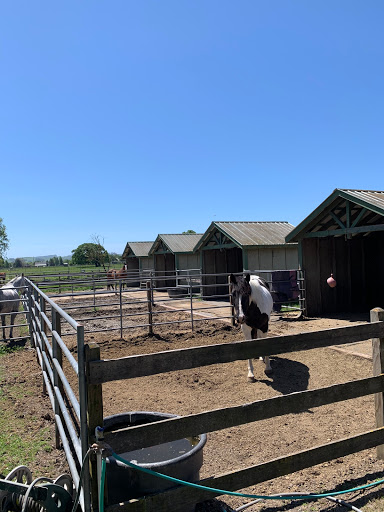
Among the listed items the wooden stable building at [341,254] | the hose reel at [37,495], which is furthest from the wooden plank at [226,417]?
the wooden stable building at [341,254]

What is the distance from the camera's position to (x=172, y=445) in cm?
284

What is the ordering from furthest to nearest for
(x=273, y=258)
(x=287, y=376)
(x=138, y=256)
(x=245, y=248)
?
(x=138, y=256)
(x=273, y=258)
(x=245, y=248)
(x=287, y=376)

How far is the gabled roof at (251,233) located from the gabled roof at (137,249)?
889 centimetres

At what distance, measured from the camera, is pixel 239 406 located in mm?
2342

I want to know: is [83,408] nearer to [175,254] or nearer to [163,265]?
[175,254]

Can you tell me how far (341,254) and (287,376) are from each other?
272 inches

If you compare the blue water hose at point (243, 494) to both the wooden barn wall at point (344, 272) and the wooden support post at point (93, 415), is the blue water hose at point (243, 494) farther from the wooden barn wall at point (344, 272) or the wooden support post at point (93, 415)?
the wooden barn wall at point (344, 272)

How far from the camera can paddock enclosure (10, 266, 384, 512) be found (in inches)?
81.0

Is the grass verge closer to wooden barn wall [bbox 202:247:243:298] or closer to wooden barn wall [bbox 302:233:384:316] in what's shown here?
wooden barn wall [bbox 302:233:384:316]

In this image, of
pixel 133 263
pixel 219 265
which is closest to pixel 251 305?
pixel 219 265

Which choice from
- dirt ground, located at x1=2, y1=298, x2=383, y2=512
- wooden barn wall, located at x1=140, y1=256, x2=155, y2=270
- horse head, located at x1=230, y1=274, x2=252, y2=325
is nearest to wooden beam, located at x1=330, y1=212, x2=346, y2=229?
dirt ground, located at x1=2, y1=298, x2=383, y2=512

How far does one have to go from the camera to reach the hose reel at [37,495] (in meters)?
2.14

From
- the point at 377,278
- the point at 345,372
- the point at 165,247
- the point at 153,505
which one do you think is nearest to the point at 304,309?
the point at 377,278

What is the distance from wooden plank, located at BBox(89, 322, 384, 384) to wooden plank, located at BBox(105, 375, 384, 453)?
0.91ft
